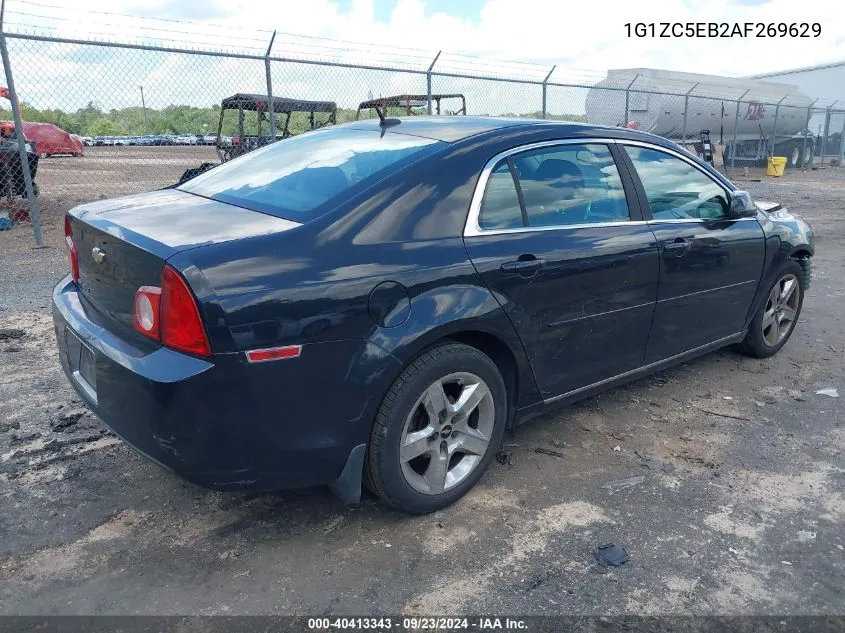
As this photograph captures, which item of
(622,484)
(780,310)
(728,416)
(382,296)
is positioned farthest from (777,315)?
(382,296)

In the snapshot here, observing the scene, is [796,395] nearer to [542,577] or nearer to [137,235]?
[542,577]

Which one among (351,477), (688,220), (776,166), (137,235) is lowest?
(351,477)

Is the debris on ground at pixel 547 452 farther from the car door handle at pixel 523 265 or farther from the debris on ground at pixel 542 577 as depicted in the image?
the car door handle at pixel 523 265

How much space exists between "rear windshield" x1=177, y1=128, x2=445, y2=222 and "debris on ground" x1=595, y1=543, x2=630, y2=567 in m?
1.73

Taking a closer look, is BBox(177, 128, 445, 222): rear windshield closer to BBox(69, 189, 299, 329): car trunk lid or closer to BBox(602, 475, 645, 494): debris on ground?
BBox(69, 189, 299, 329): car trunk lid

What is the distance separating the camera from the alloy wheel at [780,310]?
183 inches

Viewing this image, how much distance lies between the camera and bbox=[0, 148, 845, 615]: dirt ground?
238cm

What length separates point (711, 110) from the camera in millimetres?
23250

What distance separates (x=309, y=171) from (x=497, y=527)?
178cm

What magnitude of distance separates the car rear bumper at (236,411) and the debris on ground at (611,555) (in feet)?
3.40

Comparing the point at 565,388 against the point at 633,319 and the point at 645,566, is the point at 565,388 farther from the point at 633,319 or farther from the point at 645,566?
the point at 645,566

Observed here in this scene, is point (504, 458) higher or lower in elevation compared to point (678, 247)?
lower

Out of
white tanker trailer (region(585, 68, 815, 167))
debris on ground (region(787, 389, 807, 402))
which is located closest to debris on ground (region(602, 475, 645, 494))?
debris on ground (region(787, 389, 807, 402))

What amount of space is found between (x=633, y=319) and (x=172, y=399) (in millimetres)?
2310
